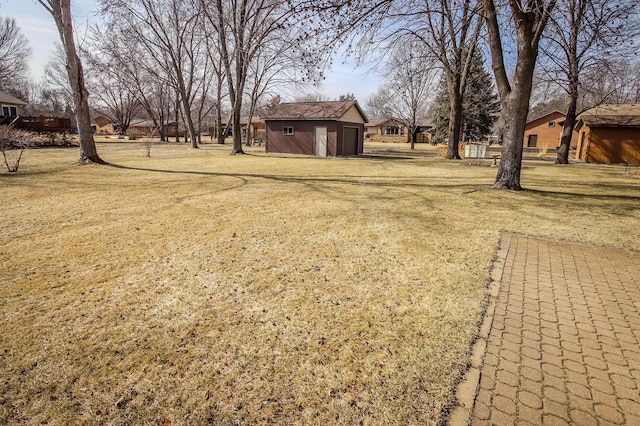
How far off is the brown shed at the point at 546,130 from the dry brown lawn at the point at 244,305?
4181 centimetres

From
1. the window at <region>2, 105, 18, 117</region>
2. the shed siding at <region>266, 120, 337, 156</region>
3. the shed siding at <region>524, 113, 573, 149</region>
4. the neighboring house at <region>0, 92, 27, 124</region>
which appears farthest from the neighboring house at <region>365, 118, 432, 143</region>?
the window at <region>2, 105, 18, 117</region>

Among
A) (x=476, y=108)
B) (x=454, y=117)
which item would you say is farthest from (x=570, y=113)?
(x=476, y=108)

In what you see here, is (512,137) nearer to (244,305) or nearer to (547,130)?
(244,305)

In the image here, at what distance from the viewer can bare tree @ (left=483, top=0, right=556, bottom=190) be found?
31.0 ft

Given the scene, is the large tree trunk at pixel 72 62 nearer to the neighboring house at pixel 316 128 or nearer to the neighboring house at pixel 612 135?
the neighboring house at pixel 316 128

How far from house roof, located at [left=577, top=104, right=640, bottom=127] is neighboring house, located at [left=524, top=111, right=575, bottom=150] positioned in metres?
17.6

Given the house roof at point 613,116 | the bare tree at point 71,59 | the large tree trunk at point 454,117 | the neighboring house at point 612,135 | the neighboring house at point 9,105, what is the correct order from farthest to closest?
1. the neighboring house at point 9,105
2. the large tree trunk at point 454,117
3. the neighboring house at point 612,135
4. the house roof at point 613,116
5. the bare tree at point 71,59

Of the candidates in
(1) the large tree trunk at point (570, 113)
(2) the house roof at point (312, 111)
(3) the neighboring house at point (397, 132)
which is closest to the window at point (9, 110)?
(2) the house roof at point (312, 111)

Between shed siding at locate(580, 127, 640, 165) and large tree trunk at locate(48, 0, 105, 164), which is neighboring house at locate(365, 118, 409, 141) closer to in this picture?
shed siding at locate(580, 127, 640, 165)

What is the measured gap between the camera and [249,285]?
3.86m

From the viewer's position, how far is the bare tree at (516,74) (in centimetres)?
945

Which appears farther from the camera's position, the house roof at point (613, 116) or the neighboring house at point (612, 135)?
the neighboring house at point (612, 135)

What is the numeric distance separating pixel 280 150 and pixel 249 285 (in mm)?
23664

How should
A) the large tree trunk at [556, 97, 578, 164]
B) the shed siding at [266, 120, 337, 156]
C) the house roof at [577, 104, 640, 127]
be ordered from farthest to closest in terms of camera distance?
1. the shed siding at [266, 120, 337, 156]
2. the house roof at [577, 104, 640, 127]
3. the large tree trunk at [556, 97, 578, 164]
